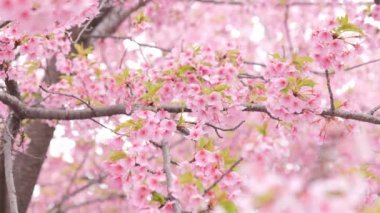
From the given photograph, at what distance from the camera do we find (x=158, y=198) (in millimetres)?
3094

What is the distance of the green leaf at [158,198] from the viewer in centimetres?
308

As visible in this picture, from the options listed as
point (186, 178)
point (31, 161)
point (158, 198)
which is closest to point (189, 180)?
point (186, 178)

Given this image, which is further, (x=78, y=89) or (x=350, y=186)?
(x=78, y=89)

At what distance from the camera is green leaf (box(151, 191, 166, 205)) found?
3076 mm

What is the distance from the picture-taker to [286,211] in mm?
1629

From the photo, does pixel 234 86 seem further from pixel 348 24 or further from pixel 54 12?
pixel 54 12

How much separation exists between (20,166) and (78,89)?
36.8 inches

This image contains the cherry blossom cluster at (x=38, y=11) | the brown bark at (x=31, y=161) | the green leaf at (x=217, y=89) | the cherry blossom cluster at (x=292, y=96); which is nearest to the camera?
the cherry blossom cluster at (x=38, y=11)

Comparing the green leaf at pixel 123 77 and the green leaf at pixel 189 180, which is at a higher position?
the green leaf at pixel 123 77

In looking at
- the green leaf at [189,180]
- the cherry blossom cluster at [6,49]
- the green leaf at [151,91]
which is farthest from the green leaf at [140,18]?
the green leaf at [189,180]

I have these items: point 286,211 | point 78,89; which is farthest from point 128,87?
point 286,211

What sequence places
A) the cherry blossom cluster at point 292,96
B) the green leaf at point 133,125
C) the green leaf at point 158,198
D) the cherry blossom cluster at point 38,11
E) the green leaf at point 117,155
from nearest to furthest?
1. the cherry blossom cluster at point 38,11
2. the green leaf at point 158,198
3. the green leaf at point 117,155
4. the green leaf at point 133,125
5. the cherry blossom cluster at point 292,96

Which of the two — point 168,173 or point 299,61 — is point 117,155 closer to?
point 168,173

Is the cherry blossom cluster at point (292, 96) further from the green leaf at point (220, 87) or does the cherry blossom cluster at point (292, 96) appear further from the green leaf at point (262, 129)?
the green leaf at point (262, 129)
